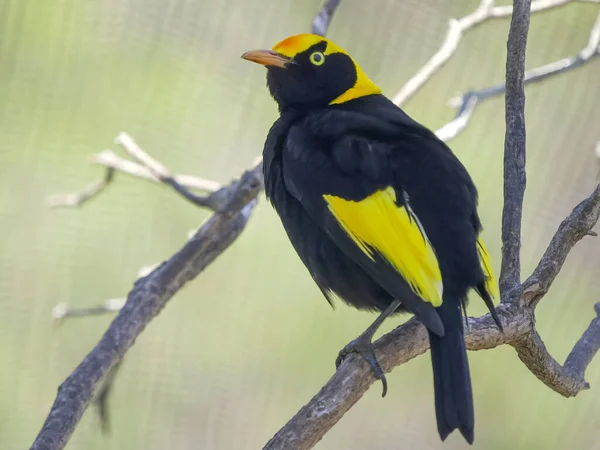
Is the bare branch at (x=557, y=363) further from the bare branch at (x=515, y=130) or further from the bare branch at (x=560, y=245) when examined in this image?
the bare branch at (x=515, y=130)

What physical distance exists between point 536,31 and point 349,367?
1875 mm

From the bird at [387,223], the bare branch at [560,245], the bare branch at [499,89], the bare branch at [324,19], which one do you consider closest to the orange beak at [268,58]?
the bird at [387,223]

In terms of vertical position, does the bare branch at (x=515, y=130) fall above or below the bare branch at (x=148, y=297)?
above

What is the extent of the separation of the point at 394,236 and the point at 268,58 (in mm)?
798

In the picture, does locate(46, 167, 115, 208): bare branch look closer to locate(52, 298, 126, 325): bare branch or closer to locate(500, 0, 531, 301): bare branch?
locate(52, 298, 126, 325): bare branch

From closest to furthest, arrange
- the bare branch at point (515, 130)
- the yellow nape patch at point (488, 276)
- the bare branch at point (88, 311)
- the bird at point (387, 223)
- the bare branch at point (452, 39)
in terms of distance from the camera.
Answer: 1. the bird at point (387, 223)
2. the yellow nape patch at point (488, 276)
3. the bare branch at point (515, 130)
4. the bare branch at point (452, 39)
5. the bare branch at point (88, 311)

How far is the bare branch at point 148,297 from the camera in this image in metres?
2.05

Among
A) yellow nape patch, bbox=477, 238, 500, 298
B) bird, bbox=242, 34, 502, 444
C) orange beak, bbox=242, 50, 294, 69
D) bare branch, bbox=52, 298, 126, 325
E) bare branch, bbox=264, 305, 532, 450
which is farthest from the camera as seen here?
bare branch, bbox=52, 298, 126, 325

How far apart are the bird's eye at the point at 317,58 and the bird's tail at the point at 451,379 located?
0.94 metres

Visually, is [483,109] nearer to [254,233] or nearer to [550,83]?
[550,83]

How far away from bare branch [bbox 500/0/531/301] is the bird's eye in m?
0.54

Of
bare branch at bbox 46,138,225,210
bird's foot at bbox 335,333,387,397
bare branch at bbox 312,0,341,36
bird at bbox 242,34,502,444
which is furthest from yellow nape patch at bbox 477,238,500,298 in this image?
bare branch at bbox 312,0,341,36

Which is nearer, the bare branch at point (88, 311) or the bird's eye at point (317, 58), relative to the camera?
the bird's eye at point (317, 58)

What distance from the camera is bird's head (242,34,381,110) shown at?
2463 mm
